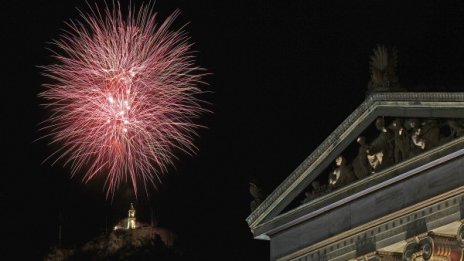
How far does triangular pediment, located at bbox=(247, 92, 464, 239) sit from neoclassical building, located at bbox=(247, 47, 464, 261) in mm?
25

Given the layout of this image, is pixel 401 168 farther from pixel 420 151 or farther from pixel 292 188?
pixel 292 188

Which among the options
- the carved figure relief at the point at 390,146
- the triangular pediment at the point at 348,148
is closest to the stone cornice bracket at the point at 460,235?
the triangular pediment at the point at 348,148

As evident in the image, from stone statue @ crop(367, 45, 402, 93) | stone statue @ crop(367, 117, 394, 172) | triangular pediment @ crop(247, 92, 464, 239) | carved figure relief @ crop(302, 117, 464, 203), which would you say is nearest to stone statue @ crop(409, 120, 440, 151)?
carved figure relief @ crop(302, 117, 464, 203)

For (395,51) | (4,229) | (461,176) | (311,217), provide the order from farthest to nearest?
(4,229) < (311,217) < (395,51) < (461,176)

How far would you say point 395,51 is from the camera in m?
38.2

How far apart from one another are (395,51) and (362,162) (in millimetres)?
3084

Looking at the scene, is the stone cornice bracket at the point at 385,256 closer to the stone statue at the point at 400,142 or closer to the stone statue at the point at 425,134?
the stone statue at the point at 400,142

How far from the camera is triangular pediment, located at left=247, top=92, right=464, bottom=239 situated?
36.3 meters

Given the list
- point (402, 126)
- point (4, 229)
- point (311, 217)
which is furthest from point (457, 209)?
point (4, 229)

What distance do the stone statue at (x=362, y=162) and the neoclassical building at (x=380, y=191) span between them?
3cm

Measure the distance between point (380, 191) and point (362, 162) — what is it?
1.02 metres

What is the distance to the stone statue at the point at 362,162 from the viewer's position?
128 ft

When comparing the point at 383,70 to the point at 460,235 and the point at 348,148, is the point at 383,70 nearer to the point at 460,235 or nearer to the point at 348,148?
the point at 348,148

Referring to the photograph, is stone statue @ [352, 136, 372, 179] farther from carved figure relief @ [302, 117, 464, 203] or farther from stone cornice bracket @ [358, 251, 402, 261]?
stone cornice bracket @ [358, 251, 402, 261]
